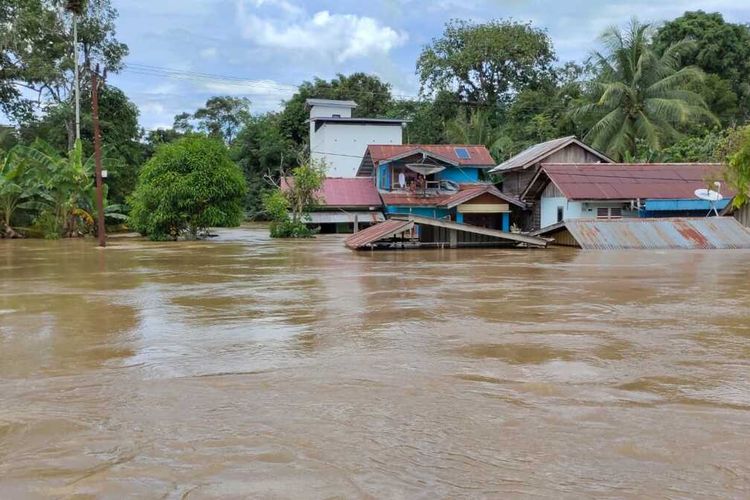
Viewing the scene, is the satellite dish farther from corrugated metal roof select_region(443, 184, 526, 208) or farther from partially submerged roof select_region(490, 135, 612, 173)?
corrugated metal roof select_region(443, 184, 526, 208)

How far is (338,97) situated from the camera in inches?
2238

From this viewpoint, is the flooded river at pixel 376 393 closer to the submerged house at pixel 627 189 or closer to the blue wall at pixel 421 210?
the submerged house at pixel 627 189

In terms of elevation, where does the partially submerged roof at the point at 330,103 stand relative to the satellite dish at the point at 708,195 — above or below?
above

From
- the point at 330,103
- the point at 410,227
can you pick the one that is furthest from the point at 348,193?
the point at 410,227

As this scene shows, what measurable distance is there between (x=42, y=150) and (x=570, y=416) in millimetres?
32531

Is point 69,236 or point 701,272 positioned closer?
point 701,272

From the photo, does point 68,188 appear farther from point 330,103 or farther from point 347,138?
point 330,103

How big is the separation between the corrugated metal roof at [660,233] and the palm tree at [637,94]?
575 centimetres

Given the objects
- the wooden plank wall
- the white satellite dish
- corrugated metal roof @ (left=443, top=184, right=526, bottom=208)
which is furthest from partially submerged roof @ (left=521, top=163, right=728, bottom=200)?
corrugated metal roof @ (left=443, top=184, right=526, bottom=208)

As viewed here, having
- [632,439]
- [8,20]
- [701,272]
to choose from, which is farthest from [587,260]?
[8,20]

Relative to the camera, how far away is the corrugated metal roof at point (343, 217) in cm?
3988

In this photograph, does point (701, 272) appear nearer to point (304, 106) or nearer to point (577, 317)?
point (577, 317)

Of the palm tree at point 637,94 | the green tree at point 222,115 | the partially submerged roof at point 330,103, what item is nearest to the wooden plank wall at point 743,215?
the palm tree at point 637,94

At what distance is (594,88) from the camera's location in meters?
32.5
